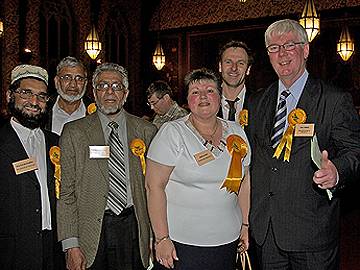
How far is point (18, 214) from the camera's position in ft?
8.65

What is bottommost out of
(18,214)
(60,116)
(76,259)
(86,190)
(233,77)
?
(76,259)

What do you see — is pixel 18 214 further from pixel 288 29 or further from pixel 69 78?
pixel 288 29

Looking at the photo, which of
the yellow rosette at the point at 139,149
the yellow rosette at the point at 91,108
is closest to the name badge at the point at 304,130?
the yellow rosette at the point at 139,149

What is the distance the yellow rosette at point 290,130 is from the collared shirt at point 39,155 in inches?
52.6

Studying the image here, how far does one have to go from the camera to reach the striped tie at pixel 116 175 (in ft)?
8.97

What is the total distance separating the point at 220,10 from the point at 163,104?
791cm

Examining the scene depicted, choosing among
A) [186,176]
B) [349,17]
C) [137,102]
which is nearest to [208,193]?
[186,176]

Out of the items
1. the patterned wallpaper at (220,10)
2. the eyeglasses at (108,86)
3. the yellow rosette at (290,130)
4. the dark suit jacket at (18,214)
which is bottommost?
the dark suit jacket at (18,214)

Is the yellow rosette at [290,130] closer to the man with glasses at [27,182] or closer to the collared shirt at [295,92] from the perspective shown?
the collared shirt at [295,92]

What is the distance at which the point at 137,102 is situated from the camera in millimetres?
13438

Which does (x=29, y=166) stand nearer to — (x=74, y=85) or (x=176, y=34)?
(x=74, y=85)

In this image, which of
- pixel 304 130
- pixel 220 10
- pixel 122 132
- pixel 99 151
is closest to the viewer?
pixel 304 130

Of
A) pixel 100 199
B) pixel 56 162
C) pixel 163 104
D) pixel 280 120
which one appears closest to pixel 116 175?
pixel 100 199

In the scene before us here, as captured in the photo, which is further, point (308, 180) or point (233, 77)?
point (233, 77)
